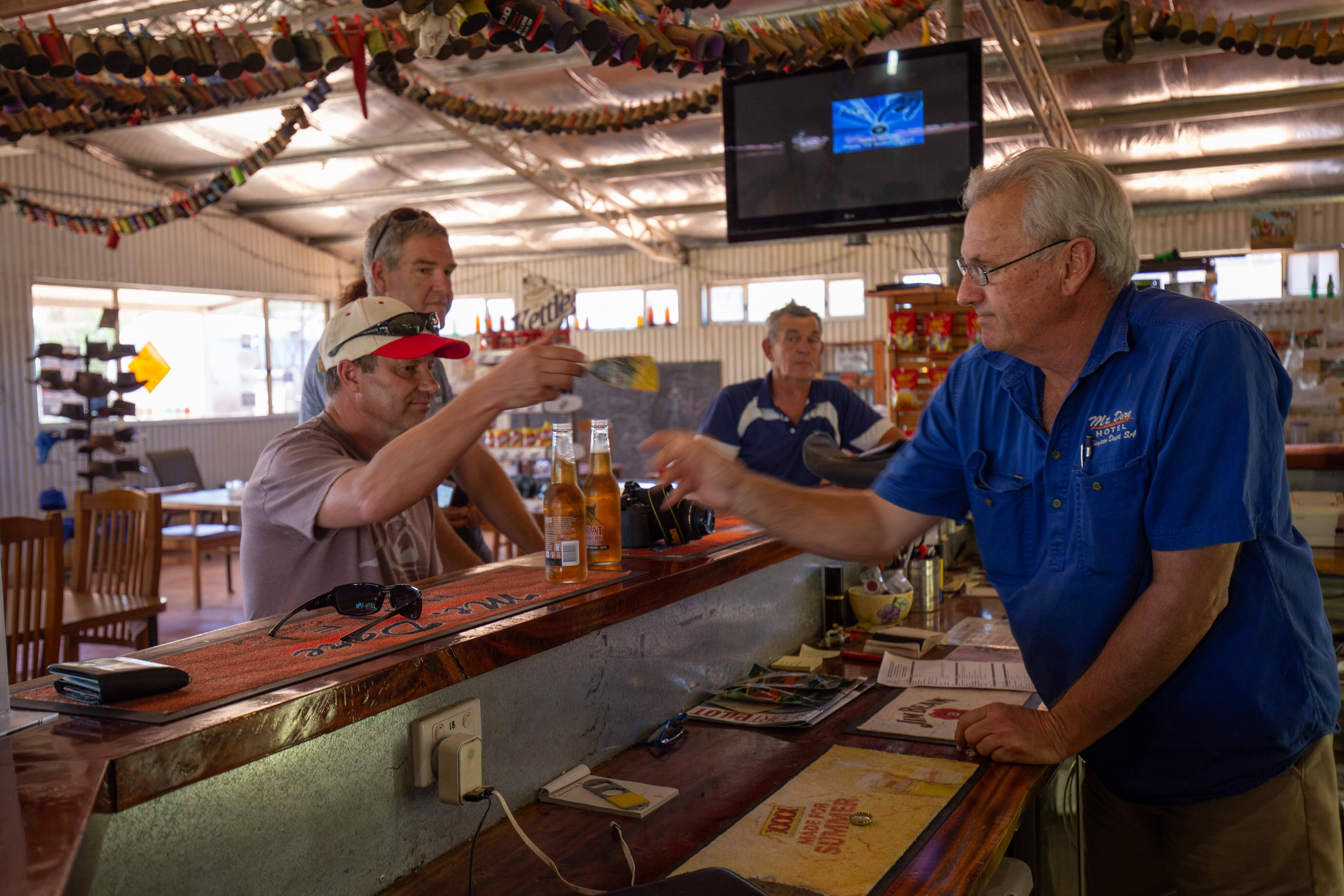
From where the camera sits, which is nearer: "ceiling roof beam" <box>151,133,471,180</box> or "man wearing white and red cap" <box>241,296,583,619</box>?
"man wearing white and red cap" <box>241,296,583,619</box>

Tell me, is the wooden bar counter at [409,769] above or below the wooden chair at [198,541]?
above

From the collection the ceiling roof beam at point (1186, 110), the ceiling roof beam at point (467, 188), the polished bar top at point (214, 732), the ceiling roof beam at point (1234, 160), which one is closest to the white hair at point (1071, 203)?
the polished bar top at point (214, 732)

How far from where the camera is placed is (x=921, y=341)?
20.1ft

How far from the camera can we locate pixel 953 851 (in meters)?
1.31

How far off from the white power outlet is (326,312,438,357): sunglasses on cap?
86cm

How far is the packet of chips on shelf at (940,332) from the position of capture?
598 cm

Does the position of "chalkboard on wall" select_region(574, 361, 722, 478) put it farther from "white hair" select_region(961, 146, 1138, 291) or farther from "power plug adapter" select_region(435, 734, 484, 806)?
"power plug adapter" select_region(435, 734, 484, 806)

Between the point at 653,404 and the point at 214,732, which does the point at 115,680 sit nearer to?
the point at 214,732

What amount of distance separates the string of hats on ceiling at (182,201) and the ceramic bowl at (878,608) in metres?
5.02

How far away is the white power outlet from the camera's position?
1.28m

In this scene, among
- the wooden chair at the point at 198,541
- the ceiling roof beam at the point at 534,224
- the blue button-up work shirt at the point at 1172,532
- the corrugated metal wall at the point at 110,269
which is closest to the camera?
the blue button-up work shirt at the point at 1172,532

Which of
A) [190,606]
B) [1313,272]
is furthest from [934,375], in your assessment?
[1313,272]

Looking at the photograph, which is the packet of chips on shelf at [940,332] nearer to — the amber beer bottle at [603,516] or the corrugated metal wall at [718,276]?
the amber beer bottle at [603,516]

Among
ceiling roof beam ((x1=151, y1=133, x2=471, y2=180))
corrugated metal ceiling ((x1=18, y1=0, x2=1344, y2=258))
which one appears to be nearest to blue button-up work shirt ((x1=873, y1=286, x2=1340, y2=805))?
corrugated metal ceiling ((x1=18, y1=0, x2=1344, y2=258))
